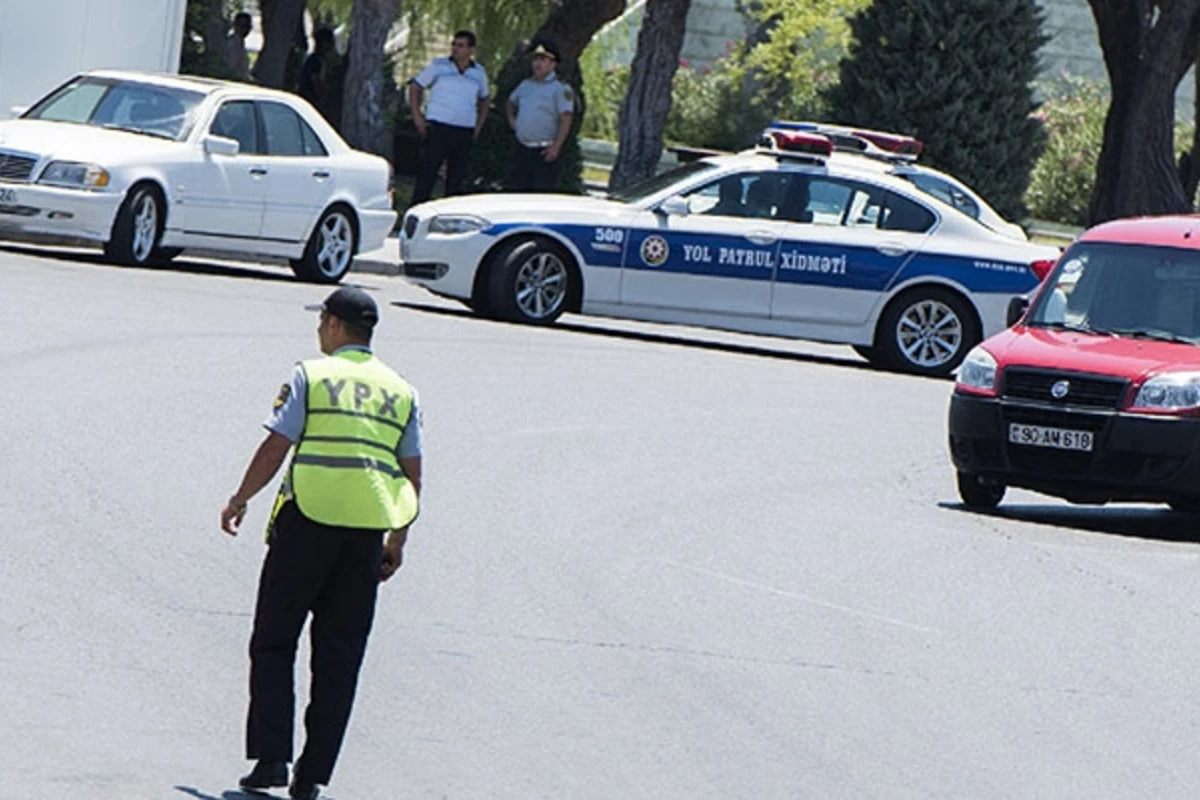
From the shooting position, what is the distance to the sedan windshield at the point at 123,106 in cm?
2258

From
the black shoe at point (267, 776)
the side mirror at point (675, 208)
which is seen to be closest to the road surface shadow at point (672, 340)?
the side mirror at point (675, 208)

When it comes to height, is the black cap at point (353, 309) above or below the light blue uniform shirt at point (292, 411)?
above

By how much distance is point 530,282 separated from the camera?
21.5 meters

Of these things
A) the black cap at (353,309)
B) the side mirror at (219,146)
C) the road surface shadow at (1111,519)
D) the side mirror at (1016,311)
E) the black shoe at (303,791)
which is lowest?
the road surface shadow at (1111,519)

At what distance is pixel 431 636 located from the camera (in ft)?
32.3

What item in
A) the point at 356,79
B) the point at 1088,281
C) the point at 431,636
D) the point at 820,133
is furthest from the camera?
the point at 356,79

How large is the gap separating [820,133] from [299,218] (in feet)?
14.2

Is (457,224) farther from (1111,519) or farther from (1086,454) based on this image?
(1086,454)

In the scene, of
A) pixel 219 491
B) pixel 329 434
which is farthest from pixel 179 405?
pixel 329 434

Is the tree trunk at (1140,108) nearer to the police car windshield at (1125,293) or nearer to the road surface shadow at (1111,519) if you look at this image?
the road surface shadow at (1111,519)

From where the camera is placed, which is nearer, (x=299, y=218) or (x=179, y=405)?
(x=179, y=405)

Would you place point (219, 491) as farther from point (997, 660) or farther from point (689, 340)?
point (689, 340)

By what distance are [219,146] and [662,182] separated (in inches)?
131

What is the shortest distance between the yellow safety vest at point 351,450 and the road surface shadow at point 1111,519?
7750 mm
